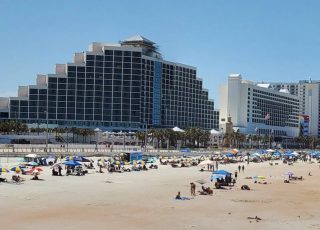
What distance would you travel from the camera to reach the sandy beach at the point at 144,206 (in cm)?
3266

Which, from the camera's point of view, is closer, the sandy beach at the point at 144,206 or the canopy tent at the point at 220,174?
the sandy beach at the point at 144,206

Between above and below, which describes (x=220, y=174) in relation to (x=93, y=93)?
below

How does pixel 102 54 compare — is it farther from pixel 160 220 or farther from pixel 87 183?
pixel 160 220

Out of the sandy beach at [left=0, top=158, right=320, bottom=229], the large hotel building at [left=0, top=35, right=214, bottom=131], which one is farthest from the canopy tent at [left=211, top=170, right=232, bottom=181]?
the large hotel building at [left=0, top=35, right=214, bottom=131]

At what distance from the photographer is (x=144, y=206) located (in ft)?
133

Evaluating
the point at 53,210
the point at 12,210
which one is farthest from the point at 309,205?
the point at 12,210

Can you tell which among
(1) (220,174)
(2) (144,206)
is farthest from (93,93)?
(2) (144,206)

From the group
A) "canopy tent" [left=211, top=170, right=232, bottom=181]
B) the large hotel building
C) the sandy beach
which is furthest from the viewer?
the large hotel building

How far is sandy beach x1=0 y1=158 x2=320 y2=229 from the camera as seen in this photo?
3266cm

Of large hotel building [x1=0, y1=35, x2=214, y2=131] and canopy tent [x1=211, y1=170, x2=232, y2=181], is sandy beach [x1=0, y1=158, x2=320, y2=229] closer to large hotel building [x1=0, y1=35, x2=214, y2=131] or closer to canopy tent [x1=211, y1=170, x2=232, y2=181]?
canopy tent [x1=211, y1=170, x2=232, y2=181]

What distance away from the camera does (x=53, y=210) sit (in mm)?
36812

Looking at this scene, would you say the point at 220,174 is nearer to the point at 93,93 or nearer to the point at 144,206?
the point at 144,206

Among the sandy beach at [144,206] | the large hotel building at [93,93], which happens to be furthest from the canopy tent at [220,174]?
A: the large hotel building at [93,93]

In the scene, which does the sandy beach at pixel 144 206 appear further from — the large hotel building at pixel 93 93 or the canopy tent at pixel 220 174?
the large hotel building at pixel 93 93
